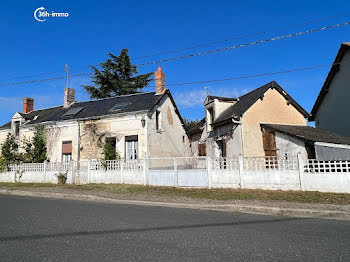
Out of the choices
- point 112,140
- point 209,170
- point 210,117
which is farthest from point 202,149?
point 209,170

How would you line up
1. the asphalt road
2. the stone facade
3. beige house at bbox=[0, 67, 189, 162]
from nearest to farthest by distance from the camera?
the asphalt road → the stone facade → beige house at bbox=[0, 67, 189, 162]

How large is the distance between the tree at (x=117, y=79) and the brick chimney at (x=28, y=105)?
7630 millimetres

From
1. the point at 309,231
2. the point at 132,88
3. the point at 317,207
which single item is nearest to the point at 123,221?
the point at 309,231

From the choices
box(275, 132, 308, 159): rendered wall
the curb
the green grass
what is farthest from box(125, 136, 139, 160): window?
box(275, 132, 308, 159): rendered wall

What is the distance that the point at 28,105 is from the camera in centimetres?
2681

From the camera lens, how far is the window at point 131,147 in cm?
1738

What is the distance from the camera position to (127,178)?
535 inches

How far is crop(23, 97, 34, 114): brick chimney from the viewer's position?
26.5 meters

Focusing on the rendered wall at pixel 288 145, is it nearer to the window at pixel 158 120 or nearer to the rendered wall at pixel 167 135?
the rendered wall at pixel 167 135

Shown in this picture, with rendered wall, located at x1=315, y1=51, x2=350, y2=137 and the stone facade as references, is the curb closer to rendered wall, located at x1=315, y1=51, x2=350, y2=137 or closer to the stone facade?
the stone facade

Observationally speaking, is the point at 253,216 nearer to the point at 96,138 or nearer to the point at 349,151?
the point at 349,151

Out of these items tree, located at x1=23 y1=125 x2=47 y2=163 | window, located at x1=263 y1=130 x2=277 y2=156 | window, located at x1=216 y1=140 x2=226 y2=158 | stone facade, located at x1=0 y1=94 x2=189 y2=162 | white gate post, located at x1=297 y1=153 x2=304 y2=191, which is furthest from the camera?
tree, located at x1=23 y1=125 x2=47 y2=163

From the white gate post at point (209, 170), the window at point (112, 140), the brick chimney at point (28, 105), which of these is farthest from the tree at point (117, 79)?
the white gate post at point (209, 170)

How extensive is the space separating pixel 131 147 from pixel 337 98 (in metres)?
14.4
